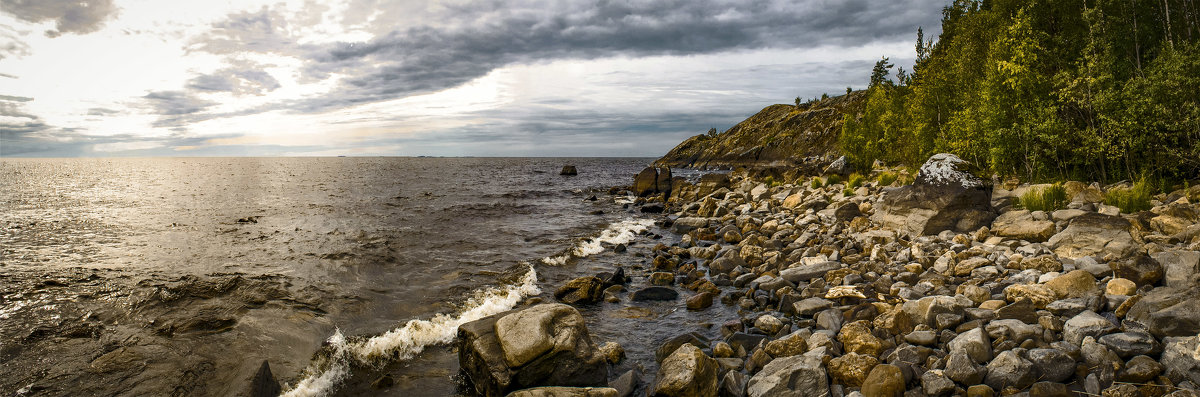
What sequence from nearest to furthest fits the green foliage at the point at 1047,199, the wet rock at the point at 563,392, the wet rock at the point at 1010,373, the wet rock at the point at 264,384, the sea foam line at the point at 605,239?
the wet rock at the point at 1010,373 < the wet rock at the point at 563,392 < the wet rock at the point at 264,384 < the green foliage at the point at 1047,199 < the sea foam line at the point at 605,239

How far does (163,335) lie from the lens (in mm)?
11438

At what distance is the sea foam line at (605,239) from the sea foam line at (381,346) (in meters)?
5.99

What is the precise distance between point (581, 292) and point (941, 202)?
38.1 ft

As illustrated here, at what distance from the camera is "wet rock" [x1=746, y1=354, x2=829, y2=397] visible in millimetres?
7410

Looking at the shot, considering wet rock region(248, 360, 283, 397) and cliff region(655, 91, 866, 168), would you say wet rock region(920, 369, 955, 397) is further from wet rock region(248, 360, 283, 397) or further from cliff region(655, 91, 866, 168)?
cliff region(655, 91, 866, 168)

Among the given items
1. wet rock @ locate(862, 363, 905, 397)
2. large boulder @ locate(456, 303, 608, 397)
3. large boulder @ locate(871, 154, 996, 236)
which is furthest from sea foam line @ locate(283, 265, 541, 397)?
large boulder @ locate(871, 154, 996, 236)

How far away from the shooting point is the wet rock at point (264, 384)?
345 inches

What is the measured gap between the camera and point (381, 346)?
34.9ft

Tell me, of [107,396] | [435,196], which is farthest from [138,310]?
[435,196]

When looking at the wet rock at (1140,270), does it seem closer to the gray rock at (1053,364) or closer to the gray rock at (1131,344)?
the gray rock at (1131,344)

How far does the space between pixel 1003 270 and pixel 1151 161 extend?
10.6 m

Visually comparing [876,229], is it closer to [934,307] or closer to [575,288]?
[934,307]

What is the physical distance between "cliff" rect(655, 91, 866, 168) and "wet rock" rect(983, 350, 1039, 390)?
7075cm

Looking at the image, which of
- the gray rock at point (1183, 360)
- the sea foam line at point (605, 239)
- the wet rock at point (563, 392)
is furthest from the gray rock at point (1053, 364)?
the sea foam line at point (605, 239)
